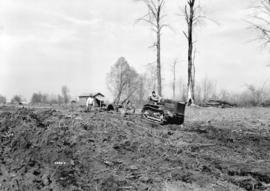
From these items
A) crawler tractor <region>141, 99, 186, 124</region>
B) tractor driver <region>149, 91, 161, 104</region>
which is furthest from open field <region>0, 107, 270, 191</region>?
tractor driver <region>149, 91, 161, 104</region>

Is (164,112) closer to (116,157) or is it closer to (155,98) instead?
(155,98)

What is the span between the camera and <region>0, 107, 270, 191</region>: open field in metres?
5.98

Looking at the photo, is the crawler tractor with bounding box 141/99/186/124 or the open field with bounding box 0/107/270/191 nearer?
the open field with bounding box 0/107/270/191

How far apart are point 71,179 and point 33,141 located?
193cm

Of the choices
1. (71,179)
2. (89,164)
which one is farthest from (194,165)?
(71,179)

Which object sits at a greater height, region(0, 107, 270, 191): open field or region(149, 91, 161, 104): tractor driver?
region(149, 91, 161, 104): tractor driver

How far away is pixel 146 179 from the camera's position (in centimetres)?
606

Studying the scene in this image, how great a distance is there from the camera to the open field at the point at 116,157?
19.6 ft

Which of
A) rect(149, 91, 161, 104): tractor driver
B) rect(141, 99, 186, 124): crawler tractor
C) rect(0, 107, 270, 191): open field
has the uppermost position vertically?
rect(149, 91, 161, 104): tractor driver

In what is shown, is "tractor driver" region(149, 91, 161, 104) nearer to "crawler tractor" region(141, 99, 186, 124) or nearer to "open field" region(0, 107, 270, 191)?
"crawler tractor" region(141, 99, 186, 124)

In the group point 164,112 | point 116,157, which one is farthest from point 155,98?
point 116,157

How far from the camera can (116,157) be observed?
22.9ft

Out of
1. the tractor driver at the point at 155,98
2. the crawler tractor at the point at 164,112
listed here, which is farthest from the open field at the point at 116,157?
the tractor driver at the point at 155,98

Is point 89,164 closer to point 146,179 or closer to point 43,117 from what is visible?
point 146,179
